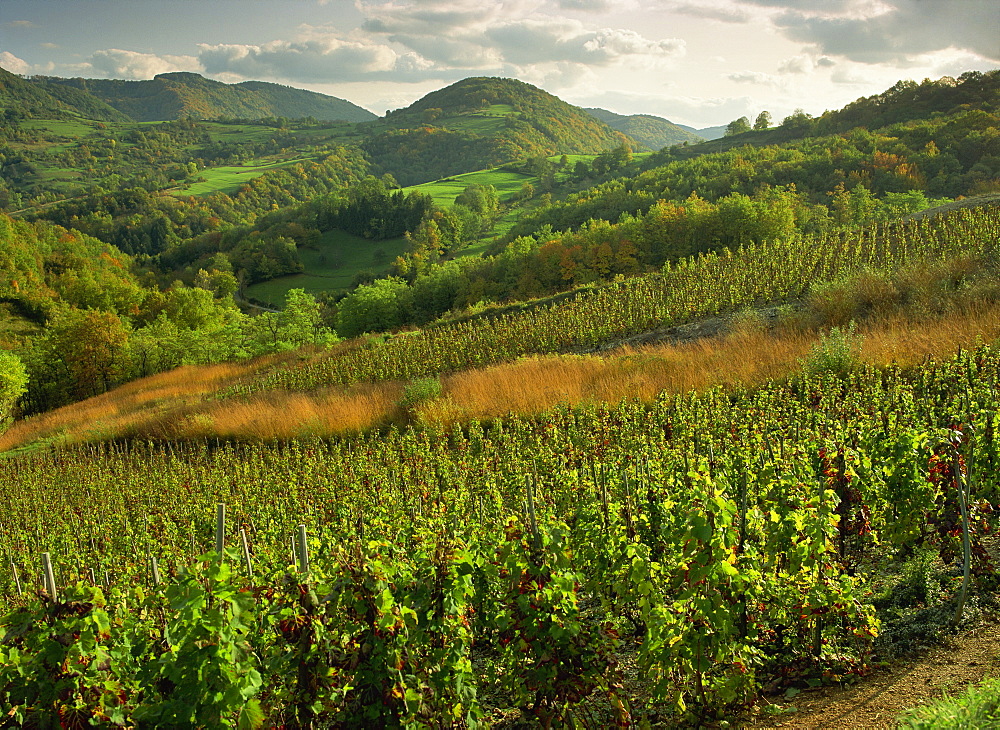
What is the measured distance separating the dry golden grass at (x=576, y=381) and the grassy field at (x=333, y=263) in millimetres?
63473

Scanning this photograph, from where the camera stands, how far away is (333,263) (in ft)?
294

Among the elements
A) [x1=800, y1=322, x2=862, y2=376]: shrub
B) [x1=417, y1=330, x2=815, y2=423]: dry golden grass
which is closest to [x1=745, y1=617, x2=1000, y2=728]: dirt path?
[x1=800, y1=322, x2=862, y2=376]: shrub

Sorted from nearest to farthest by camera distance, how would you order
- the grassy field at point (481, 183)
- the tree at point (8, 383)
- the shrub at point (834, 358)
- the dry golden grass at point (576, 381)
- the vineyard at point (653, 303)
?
1. the shrub at point (834, 358)
2. the dry golden grass at point (576, 381)
3. the vineyard at point (653, 303)
4. the tree at point (8, 383)
5. the grassy field at point (481, 183)

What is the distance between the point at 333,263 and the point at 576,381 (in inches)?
3278

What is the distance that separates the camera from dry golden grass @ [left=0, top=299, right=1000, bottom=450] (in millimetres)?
10367

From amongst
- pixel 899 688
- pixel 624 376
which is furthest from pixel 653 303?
pixel 899 688

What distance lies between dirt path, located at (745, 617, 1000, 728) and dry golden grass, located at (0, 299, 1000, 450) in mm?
6651

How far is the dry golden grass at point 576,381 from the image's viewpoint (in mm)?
10367

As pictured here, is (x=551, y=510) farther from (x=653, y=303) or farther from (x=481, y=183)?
(x=481, y=183)

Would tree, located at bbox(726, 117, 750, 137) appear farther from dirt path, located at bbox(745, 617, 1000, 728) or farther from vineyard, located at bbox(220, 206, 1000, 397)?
dirt path, located at bbox(745, 617, 1000, 728)

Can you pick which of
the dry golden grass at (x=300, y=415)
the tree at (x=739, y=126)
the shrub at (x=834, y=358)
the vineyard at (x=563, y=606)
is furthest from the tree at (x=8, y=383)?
the tree at (x=739, y=126)

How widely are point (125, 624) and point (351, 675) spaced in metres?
1.39

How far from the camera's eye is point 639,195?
6066 centimetres

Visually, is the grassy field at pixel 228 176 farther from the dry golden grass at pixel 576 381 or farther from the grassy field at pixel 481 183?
the dry golden grass at pixel 576 381
